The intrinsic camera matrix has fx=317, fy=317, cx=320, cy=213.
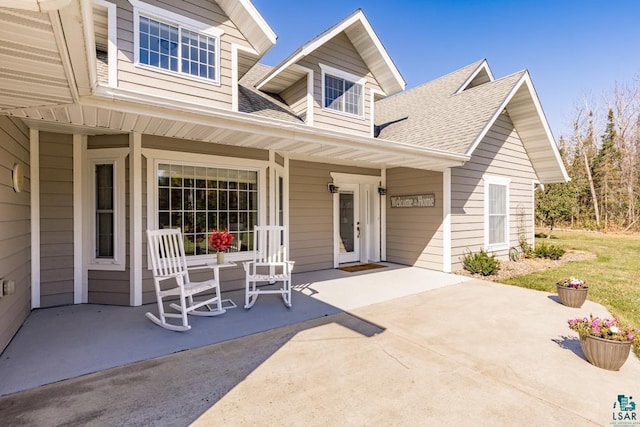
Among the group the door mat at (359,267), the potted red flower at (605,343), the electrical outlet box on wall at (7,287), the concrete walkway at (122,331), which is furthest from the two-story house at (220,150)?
the potted red flower at (605,343)

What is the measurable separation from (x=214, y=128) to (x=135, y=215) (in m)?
1.89

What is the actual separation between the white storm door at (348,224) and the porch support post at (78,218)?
16.7 feet

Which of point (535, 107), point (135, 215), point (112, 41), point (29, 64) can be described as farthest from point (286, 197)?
point (535, 107)

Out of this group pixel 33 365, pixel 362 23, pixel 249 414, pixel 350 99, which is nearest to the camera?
pixel 249 414

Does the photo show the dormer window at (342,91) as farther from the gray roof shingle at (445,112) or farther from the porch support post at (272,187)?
the porch support post at (272,187)

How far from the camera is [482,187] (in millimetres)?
7859

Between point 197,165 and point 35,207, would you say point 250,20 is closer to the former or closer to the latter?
point 197,165

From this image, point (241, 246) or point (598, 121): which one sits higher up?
point (598, 121)

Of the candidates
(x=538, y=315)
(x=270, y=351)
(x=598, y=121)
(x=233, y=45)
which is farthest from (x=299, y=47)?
(x=598, y=121)

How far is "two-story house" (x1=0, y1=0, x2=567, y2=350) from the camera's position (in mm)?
3148

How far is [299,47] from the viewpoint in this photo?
6.46 meters

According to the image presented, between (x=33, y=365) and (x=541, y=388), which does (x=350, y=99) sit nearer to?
(x=541, y=388)

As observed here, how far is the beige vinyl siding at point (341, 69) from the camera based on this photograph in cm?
687

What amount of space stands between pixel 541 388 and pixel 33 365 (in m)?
4.42
